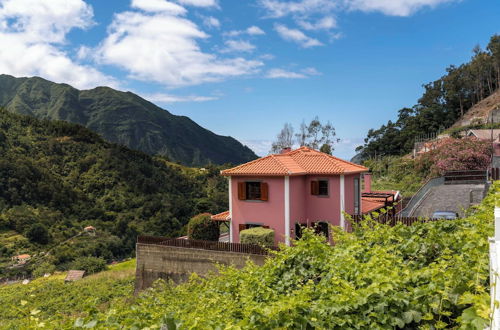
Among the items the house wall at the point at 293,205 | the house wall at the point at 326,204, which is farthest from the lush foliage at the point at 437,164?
the house wall at the point at 326,204

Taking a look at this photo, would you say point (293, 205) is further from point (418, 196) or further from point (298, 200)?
point (418, 196)

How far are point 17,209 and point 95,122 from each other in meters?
122

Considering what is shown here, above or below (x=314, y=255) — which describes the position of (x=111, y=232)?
below

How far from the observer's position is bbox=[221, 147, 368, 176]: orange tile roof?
58.0 ft

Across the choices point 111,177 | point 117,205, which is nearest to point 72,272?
point 117,205

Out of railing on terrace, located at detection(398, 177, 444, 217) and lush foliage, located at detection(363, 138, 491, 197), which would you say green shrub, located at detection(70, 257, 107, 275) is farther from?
railing on terrace, located at detection(398, 177, 444, 217)

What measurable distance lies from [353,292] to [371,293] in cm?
19

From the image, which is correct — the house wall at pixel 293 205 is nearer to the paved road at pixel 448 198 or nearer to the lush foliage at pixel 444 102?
the paved road at pixel 448 198

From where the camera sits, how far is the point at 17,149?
63688 millimetres

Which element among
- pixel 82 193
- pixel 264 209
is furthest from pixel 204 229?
pixel 82 193

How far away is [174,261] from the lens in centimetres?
1675

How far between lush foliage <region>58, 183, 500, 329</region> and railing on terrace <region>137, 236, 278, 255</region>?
838 cm

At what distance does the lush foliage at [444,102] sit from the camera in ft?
201

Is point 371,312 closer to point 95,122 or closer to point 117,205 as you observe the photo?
point 117,205
